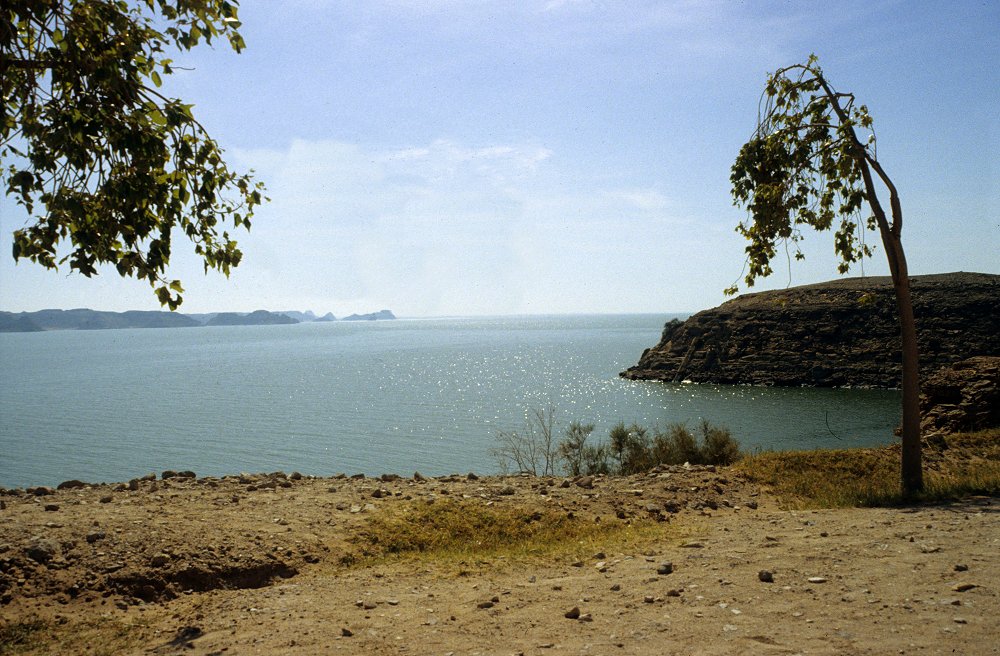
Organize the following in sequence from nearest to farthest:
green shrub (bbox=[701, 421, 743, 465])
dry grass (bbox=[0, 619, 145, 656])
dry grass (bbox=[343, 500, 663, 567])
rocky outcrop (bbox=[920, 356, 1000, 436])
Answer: dry grass (bbox=[0, 619, 145, 656]) → dry grass (bbox=[343, 500, 663, 567]) → green shrub (bbox=[701, 421, 743, 465]) → rocky outcrop (bbox=[920, 356, 1000, 436])

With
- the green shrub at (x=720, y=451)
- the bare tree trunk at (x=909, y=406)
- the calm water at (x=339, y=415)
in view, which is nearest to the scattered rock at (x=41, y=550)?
the bare tree trunk at (x=909, y=406)

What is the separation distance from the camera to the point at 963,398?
68.9 ft

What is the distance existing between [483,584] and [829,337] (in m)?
83.7

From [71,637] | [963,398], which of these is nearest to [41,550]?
[71,637]

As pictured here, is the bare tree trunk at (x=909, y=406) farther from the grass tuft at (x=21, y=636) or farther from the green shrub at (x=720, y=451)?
the grass tuft at (x=21, y=636)

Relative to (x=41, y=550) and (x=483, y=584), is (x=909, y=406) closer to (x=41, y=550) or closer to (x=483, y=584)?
(x=483, y=584)

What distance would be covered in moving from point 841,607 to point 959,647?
1.18m

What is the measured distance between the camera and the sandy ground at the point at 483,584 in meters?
6.00

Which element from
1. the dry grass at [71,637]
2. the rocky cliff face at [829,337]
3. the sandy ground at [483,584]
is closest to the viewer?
the sandy ground at [483,584]

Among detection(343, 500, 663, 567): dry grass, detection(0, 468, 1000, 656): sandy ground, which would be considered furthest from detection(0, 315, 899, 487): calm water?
detection(0, 468, 1000, 656): sandy ground

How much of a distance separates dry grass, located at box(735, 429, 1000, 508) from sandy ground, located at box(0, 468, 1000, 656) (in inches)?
39.8

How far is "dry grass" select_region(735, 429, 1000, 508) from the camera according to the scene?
1170 centimetres

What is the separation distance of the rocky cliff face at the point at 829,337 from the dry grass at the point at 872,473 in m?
61.3

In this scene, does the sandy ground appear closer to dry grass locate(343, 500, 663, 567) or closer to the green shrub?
dry grass locate(343, 500, 663, 567)
